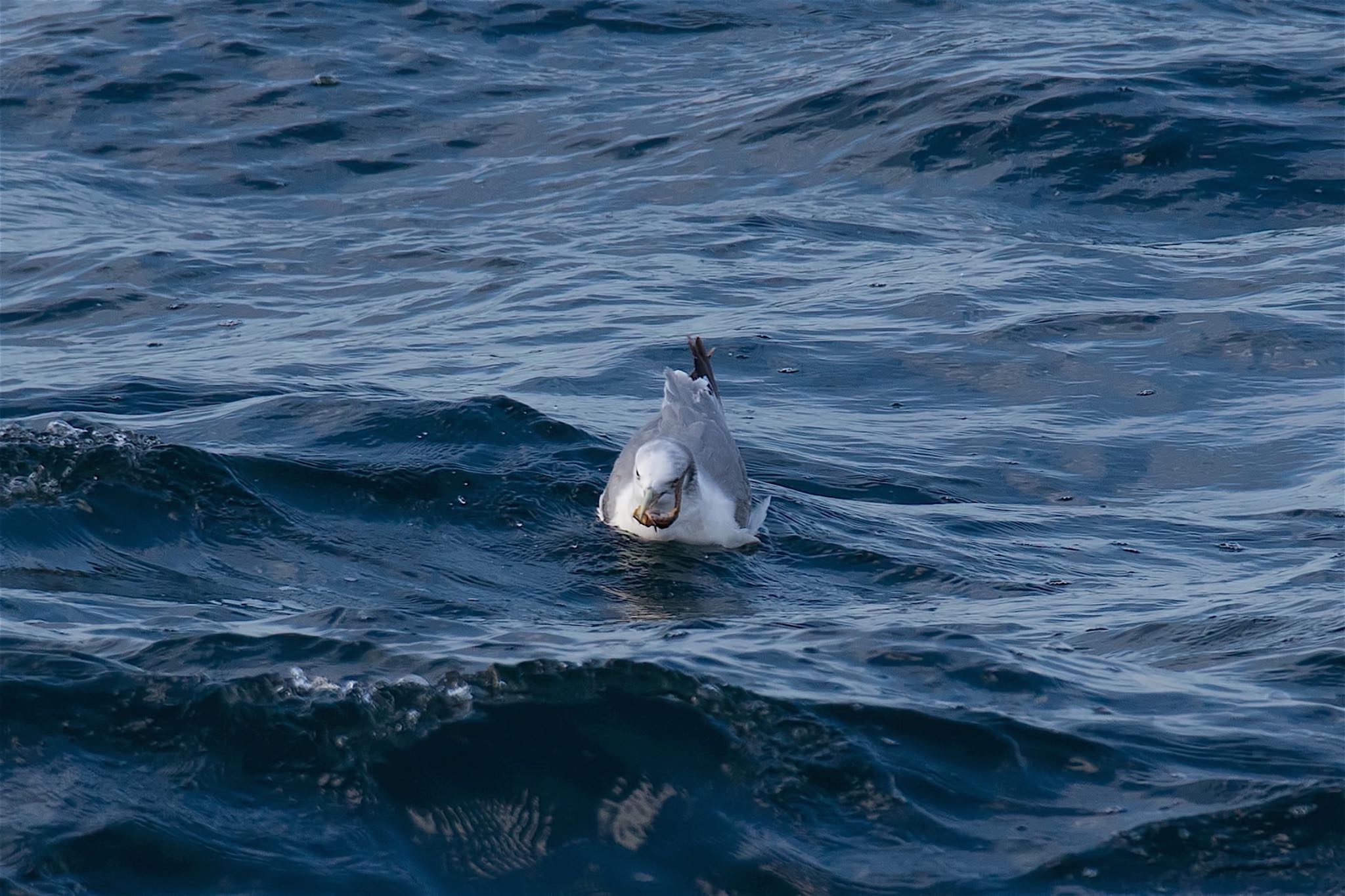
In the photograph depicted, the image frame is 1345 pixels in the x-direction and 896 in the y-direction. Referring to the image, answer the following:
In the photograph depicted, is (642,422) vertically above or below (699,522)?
below

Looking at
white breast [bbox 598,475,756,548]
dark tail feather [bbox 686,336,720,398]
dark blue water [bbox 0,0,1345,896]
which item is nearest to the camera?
dark blue water [bbox 0,0,1345,896]

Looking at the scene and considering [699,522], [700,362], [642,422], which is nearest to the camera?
[699,522]

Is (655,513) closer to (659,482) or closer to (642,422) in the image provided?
(659,482)

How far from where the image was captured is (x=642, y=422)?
988 centimetres

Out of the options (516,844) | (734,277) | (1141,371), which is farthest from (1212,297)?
(516,844)

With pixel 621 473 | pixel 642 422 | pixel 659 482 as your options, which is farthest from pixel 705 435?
pixel 642 422

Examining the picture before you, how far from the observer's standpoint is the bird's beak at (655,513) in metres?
7.61

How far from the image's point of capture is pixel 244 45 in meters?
18.5

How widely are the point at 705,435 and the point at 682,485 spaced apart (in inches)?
25.9

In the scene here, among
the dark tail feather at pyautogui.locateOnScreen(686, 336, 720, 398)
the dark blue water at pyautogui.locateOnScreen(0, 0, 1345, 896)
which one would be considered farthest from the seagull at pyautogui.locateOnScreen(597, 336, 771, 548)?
the dark tail feather at pyautogui.locateOnScreen(686, 336, 720, 398)

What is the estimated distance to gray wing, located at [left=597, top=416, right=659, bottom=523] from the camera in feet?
26.3

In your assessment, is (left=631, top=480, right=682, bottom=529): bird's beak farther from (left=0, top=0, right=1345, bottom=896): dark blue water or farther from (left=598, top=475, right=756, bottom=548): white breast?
(left=0, top=0, right=1345, bottom=896): dark blue water

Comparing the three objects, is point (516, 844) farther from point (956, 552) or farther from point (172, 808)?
point (956, 552)

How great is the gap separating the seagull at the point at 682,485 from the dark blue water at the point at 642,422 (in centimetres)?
17
